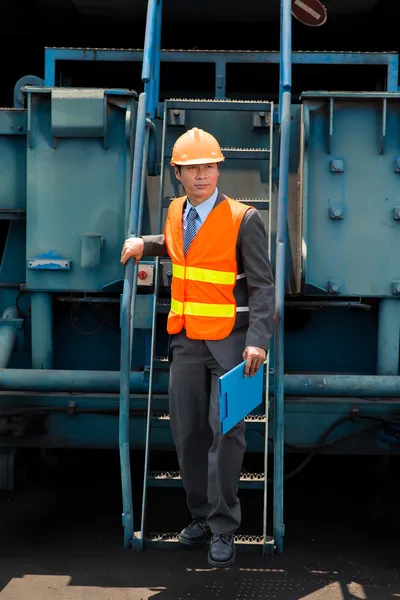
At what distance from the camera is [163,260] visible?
4266 mm

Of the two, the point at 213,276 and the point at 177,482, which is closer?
the point at 213,276

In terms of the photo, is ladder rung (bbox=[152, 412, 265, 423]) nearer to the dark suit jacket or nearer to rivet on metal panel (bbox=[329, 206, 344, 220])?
the dark suit jacket

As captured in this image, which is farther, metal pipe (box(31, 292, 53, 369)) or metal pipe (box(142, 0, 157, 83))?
metal pipe (box(31, 292, 53, 369))

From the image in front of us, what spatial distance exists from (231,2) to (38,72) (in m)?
1.76

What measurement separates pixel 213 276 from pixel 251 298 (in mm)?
189

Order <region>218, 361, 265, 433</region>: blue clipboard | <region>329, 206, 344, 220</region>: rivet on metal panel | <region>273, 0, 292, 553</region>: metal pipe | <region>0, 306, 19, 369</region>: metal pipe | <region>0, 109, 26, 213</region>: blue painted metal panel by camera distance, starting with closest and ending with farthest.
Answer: <region>218, 361, 265, 433</region>: blue clipboard → <region>273, 0, 292, 553</region>: metal pipe → <region>329, 206, 344, 220</region>: rivet on metal panel → <region>0, 306, 19, 369</region>: metal pipe → <region>0, 109, 26, 213</region>: blue painted metal panel

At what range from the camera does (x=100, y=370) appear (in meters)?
4.57

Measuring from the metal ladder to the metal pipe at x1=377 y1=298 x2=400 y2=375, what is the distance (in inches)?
28.8

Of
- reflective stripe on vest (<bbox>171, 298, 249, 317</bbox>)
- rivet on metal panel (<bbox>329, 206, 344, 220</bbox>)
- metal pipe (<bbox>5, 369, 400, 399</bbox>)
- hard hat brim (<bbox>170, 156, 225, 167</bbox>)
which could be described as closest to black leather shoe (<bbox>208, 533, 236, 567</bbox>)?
metal pipe (<bbox>5, 369, 400, 399</bbox>)

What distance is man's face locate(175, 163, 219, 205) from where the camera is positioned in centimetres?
341

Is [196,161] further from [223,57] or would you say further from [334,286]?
[223,57]

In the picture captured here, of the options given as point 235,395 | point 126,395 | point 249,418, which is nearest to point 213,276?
point 235,395

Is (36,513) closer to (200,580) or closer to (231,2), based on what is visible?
(200,580)

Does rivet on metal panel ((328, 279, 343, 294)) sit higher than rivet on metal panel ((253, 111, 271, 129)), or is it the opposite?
rivet on metal panel ((253, 111, 271, 129))
